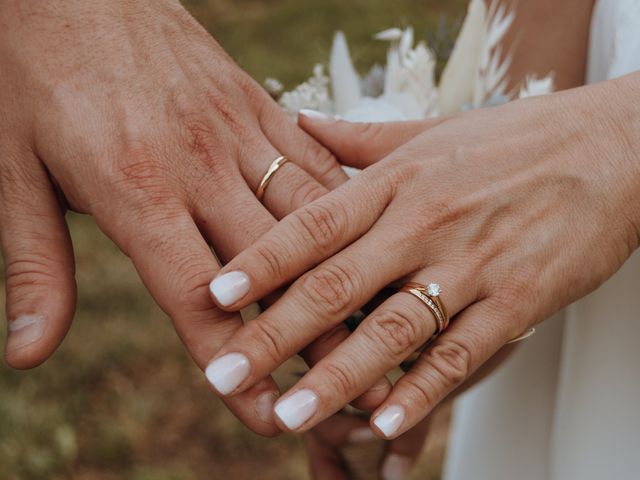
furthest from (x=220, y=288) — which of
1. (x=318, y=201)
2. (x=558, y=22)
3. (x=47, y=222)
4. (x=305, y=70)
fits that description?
(x=305, y=70)

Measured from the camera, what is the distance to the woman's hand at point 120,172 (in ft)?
Result: 4.20

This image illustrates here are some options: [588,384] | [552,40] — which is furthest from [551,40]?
[588,384]

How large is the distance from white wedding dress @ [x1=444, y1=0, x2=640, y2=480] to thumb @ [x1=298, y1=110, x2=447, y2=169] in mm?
376

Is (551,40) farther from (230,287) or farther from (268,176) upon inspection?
(230,287)

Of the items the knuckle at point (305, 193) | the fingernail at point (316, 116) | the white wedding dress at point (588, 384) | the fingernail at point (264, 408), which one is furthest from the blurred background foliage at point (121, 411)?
the fingernail at point (264, 408)

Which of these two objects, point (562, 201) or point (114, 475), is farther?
point (114, 475)

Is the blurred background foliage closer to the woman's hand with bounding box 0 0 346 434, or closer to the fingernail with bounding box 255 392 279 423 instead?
the woman's hand with bounding box 0 0 346 434

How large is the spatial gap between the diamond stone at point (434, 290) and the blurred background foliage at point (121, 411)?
158cm

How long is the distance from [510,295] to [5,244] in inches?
34.1

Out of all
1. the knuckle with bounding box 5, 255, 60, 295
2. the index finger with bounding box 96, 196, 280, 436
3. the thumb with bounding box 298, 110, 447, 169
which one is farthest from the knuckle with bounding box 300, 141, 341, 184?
the knuckle with bounding box 5, 255, 60, 295

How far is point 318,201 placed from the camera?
1327 mm

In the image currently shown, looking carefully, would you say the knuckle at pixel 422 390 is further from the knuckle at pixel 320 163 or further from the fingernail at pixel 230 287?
the knuckle at pixel 320 163

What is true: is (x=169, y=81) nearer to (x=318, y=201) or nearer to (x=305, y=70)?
(x=318, y=201)

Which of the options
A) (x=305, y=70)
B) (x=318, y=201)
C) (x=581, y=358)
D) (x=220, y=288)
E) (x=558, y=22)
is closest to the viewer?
(x=220, y=288)
